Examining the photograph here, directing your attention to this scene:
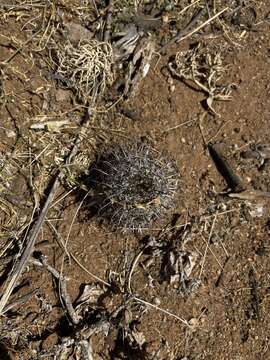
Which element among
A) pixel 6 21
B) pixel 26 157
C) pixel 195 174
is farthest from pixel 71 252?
pixel 6 21

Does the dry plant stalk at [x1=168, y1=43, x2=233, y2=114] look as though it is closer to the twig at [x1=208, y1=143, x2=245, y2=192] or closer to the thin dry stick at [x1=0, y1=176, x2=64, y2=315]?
the twig at [x1=208, y1=143, x2=245, y2=192]

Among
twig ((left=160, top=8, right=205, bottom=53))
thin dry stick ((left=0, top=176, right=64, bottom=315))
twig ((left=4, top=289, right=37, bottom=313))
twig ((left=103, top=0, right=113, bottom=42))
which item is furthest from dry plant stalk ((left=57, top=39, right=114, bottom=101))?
twig ((left=4, top=289, right=37, bottom=313))

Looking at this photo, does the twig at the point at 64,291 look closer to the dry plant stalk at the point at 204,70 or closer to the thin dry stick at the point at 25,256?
the thin dry stick at the point at 25,256

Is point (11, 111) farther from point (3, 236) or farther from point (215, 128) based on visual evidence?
point (215, 128)

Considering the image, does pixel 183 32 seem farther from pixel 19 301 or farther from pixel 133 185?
pixel 19 301

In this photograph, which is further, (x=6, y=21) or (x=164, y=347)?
(x=6, y=21)
